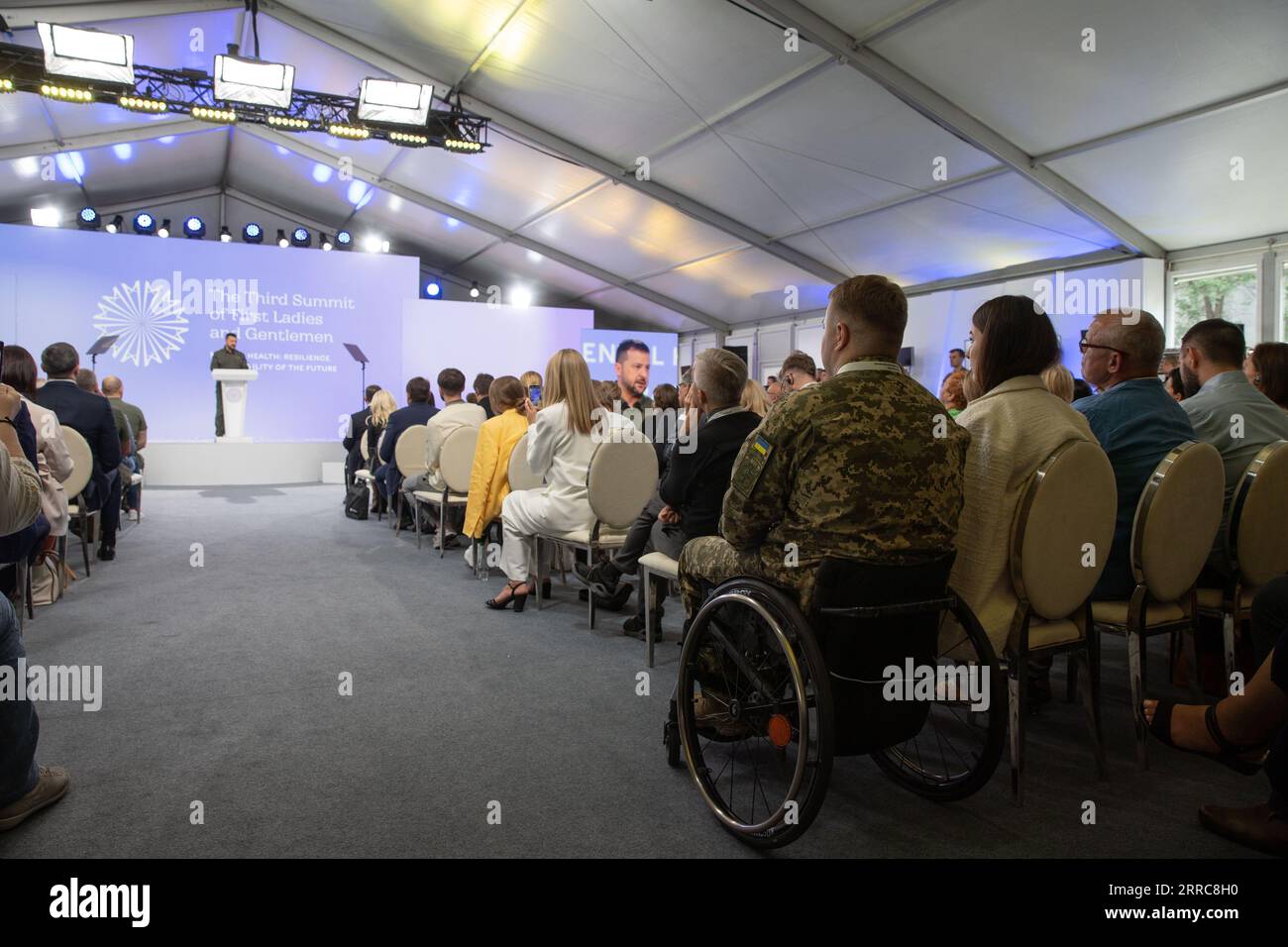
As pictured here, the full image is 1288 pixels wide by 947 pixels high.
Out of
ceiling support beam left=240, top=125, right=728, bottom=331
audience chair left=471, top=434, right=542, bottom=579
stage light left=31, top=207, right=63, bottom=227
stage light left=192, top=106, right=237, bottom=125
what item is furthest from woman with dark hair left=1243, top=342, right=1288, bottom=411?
stage light left=31, top=207, right=63, bottom=227

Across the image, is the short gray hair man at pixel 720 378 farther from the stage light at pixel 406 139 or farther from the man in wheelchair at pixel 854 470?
the stage light at pixel 406 139

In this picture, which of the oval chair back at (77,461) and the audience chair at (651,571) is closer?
the audience chair at (651,571)

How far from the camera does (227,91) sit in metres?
7.88

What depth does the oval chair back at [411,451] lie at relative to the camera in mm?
5633

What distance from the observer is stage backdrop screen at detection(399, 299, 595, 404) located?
13133 millimetres

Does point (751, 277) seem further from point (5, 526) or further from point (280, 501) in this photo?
point (5, 526)

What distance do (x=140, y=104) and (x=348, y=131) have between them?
2.06m

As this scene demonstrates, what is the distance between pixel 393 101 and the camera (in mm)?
8539

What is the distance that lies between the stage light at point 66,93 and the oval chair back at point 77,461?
558 centimetres

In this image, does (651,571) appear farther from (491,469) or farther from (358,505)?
(358,505)

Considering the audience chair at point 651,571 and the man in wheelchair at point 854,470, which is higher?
the man in wheelchair at point 854,470

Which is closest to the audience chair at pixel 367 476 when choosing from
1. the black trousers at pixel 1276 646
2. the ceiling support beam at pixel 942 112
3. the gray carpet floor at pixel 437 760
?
the gray carpet floor at pixel 437 760

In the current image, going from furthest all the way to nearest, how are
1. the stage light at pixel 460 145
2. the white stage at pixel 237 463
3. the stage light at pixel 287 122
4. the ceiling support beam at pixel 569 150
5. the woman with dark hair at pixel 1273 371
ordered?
the white stage at pixel 237 463, the stage light at pixel 460 145, the ceiling support beam at pixel 569 150, the stage light at pixel 287 122, the woman with dark hair at pixel 1273 371

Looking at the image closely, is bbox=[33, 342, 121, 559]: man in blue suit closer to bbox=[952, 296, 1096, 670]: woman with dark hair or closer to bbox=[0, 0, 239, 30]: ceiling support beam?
bbox=[952, 296, 1096, 670]: woman with dark hair
